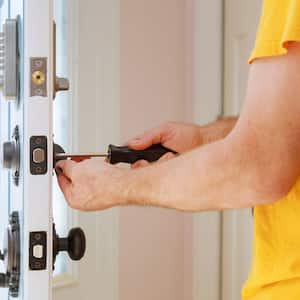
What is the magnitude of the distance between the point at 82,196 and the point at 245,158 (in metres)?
0.25

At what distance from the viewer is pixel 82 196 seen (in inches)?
33.4

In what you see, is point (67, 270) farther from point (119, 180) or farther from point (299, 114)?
point (299, 114)

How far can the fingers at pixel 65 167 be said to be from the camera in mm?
857

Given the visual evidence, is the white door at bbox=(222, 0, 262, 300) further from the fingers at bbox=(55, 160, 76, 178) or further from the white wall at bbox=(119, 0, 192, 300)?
the fingers at bbox=(55, 160, 76, 178)

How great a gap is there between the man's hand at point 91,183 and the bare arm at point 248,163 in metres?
0.01

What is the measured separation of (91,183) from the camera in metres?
0.84

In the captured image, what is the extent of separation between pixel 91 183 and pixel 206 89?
47.4 inches

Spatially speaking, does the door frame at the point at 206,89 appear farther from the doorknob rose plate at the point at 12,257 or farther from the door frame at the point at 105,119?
the doorknob rose plate at the point at 12,257

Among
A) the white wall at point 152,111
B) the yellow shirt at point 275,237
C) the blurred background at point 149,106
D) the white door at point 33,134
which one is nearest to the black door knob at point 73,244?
the white door at point 33,134

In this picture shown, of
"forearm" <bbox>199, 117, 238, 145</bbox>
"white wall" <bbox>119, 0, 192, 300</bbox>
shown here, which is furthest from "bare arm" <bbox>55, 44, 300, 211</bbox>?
"white wall" <bbox>119, 0, 192, 300</bbox>

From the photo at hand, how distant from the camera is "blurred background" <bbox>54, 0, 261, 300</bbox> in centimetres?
175

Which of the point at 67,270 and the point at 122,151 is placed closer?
the point at 122,151

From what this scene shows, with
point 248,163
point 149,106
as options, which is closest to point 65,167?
point 248,163

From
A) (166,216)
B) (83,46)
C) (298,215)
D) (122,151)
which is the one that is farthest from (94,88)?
(298,215)
